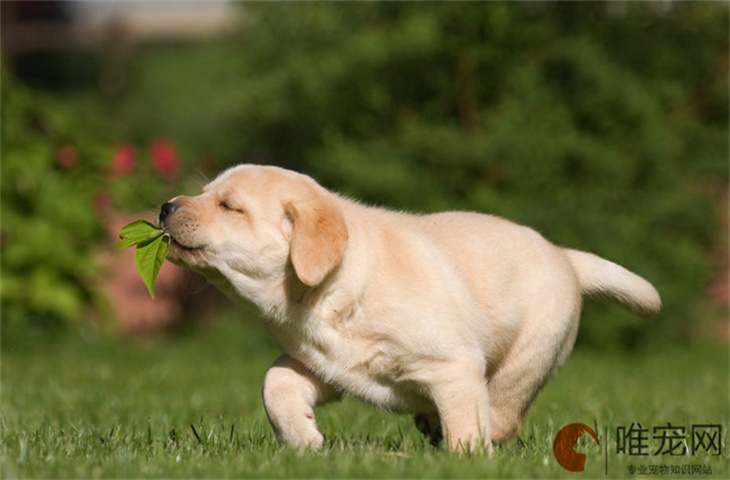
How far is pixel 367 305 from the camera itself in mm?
4141

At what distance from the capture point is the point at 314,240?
13.1ft

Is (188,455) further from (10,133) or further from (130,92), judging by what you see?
(130,92)

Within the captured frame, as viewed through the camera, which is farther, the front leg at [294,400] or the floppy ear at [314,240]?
the front leg at [294,400]

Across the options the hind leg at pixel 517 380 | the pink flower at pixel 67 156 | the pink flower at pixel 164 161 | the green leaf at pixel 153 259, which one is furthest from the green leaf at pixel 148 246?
the pink flower at pixel 67 156

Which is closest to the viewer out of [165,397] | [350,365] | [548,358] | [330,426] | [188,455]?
[188,455]

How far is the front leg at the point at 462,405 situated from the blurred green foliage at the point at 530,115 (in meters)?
5.96

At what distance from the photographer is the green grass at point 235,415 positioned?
3.64m

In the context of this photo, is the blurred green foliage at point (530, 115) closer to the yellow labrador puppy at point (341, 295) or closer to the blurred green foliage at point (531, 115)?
the blurred green foliage at point (531, 115)

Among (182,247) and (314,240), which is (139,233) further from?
(314,240)

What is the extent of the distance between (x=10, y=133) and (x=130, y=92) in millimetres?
5296

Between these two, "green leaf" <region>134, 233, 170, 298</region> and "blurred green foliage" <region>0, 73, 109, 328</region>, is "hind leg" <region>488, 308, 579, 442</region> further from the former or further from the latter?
"blurred green foliage" <region>0, 73, 109, 328</region>

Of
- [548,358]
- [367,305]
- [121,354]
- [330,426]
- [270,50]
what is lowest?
[121,354]

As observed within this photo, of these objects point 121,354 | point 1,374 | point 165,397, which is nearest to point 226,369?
point 121,354

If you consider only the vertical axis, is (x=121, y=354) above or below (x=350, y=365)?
below
